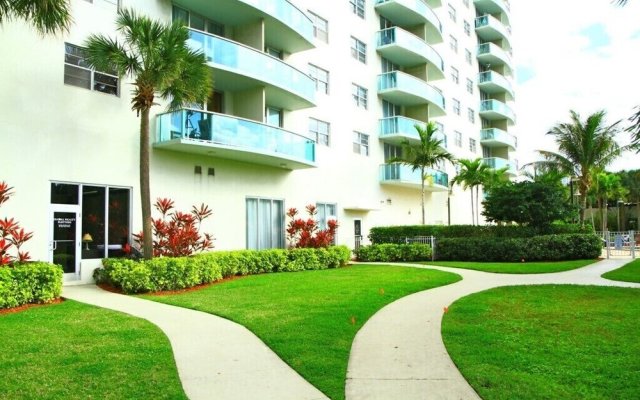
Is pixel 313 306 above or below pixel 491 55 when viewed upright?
below

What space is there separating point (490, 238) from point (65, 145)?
18237 millimetres

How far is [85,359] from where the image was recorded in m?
6.49

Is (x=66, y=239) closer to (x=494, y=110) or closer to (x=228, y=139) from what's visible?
(x=228, y=139)

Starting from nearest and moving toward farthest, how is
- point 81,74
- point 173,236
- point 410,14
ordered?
point 173,236 < point 81,74 < point 410,14

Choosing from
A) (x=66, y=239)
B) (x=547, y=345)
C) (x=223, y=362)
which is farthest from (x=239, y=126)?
(x=547, y=345)

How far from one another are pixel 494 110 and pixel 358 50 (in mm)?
22325

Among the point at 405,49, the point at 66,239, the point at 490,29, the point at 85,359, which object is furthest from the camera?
the point at 490,29

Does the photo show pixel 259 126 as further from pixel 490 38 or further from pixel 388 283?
pixel 490 38

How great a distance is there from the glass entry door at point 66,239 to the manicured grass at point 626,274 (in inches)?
629

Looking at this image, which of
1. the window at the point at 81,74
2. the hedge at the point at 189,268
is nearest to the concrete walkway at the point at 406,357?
the hedge at the point at 189,268

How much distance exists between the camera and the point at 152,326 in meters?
8.64

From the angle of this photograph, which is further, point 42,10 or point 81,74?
point 81,74

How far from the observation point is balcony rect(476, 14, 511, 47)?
47.8 meters

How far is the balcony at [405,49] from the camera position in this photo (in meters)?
30.8
